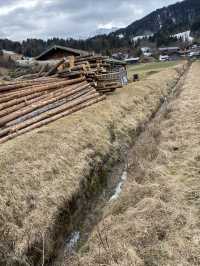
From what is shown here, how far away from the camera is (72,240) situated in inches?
366

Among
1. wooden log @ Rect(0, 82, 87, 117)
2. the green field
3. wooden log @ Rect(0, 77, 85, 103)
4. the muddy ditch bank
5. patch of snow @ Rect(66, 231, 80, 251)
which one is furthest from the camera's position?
the green field

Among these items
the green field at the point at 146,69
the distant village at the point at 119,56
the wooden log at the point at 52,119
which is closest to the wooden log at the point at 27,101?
the wooden log at the point at 52,119

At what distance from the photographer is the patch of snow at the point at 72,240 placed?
29.3 feet

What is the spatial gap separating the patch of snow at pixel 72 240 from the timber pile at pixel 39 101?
19.0 feet

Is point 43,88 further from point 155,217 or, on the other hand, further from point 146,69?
point 146,69

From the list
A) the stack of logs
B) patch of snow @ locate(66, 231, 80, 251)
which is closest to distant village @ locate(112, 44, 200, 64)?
the stack of logs

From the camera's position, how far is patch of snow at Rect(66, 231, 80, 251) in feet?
29.3

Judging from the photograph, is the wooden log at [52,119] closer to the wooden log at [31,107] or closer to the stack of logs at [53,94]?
the stack of logs at [53,94]

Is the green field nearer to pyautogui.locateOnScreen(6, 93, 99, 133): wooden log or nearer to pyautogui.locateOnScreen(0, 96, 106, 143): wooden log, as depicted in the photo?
pyautogui.locateOnScreen(0, 96, 106, 143): wooden log

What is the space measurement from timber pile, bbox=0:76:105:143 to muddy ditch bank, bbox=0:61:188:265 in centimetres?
82

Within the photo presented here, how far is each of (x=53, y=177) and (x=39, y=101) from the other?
→ 25.2 ft

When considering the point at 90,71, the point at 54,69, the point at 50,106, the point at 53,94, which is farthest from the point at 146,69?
the point at 50,106

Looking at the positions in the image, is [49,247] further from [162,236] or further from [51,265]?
[162,236]

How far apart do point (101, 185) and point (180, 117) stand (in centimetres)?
792
